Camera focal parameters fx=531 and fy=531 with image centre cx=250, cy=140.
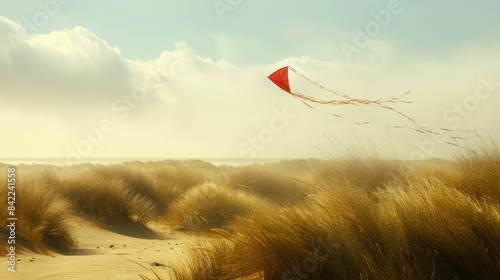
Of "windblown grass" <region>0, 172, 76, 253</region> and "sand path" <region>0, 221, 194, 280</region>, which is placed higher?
"windblown grass" <region>0, 172, 76, 253</region>

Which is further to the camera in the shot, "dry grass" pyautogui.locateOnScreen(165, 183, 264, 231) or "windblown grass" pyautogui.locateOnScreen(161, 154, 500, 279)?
"dry grass" pyautogui.locateOnScreen(165, 183, 264, 231)

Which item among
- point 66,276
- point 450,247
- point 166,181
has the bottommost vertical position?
point 450,247

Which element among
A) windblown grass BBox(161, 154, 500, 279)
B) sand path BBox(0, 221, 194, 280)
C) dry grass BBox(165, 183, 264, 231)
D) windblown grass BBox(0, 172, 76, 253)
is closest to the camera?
windblown grass BBox(161, 154, 500, 279)

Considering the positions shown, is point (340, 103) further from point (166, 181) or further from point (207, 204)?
point (166, 181)

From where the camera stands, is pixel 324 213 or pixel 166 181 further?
pixel 166 181

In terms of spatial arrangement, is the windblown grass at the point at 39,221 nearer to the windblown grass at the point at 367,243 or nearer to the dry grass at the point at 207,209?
the dry grass at the point at 207,209

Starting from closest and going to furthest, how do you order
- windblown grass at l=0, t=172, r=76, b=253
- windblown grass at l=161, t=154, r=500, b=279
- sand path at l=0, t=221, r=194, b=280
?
windblown grass at l=161, t=154, r=500, b=279 < sand path at l=0, t=221, r=194, b=280 < windblown grass at l=0, t=172, r=76, b=253

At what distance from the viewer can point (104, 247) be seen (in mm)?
7840

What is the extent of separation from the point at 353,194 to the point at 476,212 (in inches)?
36.1

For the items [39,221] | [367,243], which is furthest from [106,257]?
[367,243]

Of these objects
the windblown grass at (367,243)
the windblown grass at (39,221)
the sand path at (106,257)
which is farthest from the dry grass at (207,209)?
the windblown grass at (367,243)

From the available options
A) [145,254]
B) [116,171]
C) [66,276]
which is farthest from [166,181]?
[66,276]

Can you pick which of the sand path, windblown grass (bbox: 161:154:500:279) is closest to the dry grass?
the sand path

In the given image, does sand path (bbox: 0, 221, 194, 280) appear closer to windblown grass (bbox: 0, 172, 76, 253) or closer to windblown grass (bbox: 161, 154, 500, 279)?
windblown grass (bbox: 0, 172, 76, 253)
